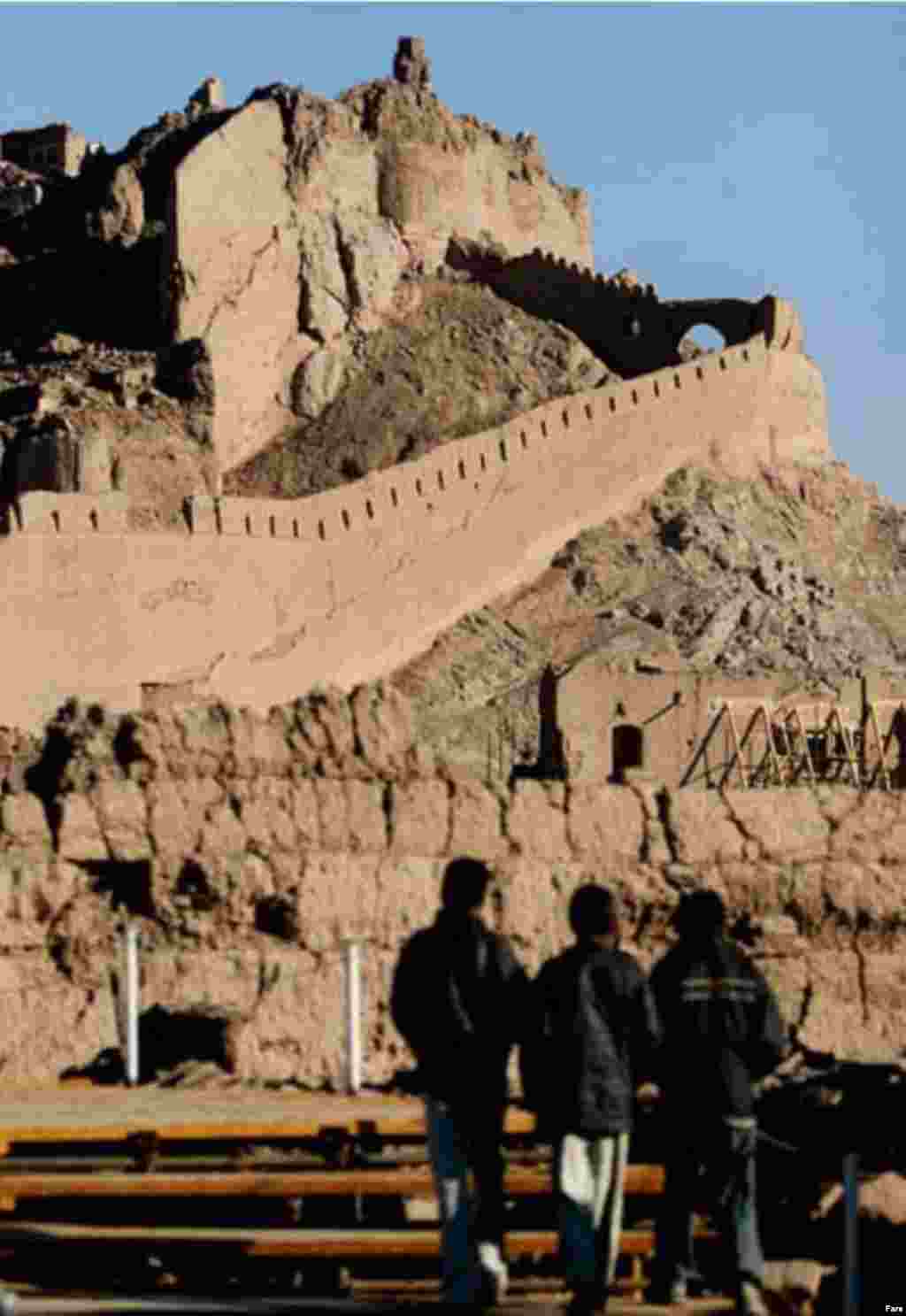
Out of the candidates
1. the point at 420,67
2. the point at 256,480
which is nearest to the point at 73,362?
the point at 256,480

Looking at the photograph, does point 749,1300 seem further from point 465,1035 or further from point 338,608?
point 338,608

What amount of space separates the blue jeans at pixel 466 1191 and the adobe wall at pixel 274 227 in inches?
1754

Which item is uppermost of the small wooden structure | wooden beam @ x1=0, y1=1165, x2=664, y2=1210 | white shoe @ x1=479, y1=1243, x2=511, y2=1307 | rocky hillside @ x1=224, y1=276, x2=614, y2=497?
rocky hillside @ x1=224, y1=276, x2=614, y2=497

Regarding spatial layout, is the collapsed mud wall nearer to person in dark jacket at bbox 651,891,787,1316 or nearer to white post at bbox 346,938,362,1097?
white post at bbox 346,938,362,1097

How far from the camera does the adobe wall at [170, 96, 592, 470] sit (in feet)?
192

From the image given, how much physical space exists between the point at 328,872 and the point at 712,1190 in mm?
4368

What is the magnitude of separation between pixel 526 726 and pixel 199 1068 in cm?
2954

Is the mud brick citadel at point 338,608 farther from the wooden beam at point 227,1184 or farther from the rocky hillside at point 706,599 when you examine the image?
the wooden beam at point 227,1184

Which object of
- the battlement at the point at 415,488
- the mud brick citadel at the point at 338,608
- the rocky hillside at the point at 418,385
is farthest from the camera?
the rocky hillside at the point at 418,385

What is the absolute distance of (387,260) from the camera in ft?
201

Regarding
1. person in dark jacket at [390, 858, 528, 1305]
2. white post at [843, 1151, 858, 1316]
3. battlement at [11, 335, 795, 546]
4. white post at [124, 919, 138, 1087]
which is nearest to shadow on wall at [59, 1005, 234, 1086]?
white post at [124, 919, 138, 1087]

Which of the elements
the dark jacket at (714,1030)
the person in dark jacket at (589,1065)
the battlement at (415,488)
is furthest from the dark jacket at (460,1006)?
the battlement at (415,488)

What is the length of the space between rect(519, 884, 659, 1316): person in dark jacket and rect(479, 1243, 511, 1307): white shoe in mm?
209

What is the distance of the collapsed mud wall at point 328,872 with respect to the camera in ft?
55.2
